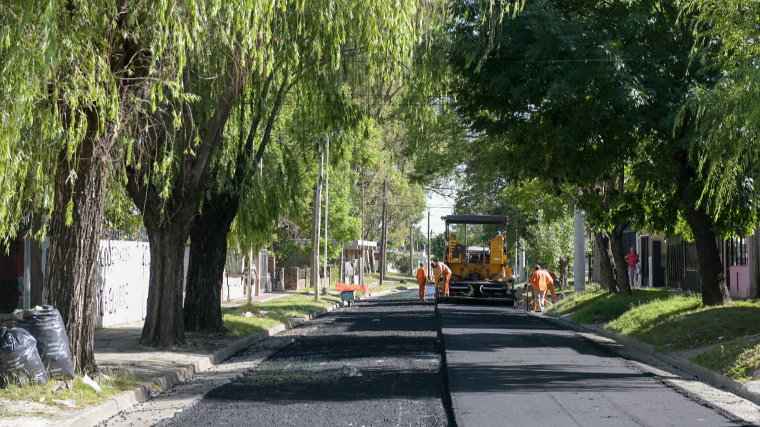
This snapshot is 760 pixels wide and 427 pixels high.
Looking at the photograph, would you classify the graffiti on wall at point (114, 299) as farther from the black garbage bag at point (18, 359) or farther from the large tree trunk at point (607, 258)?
the large tree trunk at point (607, 258)

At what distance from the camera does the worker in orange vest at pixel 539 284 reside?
96.2ft

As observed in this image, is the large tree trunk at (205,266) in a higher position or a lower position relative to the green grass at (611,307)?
higher

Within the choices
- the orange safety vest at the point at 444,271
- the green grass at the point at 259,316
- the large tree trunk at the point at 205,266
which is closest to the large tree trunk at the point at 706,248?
the large tree trunk at the point at 205,266

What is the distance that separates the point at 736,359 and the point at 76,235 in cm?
931

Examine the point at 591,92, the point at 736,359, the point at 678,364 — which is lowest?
the point at 678,364

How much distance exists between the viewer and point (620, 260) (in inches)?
1054

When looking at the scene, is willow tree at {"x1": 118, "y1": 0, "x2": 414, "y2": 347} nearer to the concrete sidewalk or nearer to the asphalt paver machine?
the concrete sidewalk

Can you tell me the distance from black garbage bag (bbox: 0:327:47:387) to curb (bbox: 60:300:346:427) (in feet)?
2.73

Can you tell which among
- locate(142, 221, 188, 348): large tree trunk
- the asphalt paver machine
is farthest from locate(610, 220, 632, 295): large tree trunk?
locate(142, 221, 188, 348): large tree trunk

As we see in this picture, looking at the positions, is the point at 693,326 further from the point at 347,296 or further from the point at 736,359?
the point at 347,296

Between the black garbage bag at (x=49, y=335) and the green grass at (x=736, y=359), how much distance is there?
8636 mm

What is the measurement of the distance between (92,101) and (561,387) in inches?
261

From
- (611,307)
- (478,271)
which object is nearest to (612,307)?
(611,307)

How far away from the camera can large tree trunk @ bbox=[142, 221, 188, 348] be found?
15320mm
